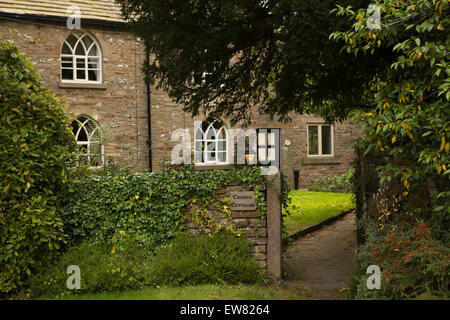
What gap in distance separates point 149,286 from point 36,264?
162 cm

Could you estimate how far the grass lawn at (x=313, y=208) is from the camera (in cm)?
1182

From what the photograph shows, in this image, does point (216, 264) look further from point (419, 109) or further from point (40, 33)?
point (40, 33)

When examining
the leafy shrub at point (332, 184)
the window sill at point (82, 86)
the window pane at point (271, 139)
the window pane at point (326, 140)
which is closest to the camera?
the window sill at point (82, 86)

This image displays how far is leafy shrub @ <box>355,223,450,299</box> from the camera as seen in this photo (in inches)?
205

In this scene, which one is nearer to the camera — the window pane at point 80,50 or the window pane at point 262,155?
the window pane at point 80,50

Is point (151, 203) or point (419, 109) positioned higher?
point (419, 109)

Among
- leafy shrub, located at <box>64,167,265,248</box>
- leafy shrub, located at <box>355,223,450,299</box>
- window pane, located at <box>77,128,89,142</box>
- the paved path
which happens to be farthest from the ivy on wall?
window pane, located at <box>77,128,89,142</box>

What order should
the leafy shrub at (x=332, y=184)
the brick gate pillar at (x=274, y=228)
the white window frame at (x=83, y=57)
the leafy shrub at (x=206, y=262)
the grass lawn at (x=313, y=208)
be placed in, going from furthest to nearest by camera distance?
1. the leafy shrub at (x=332, y=184)
2. the white window frame at (x=83, y=57)
3. the grass lawn at (x=313, y=208)
4. the brick gate pillar at (x=274, y=228)
5. the leafy shrub at (x=206, y=262)

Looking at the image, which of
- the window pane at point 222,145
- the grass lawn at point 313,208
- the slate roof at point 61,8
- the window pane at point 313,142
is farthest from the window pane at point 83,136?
the window pane at point 313,142

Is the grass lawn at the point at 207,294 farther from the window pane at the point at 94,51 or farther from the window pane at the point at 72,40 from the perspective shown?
the window pane at the point at 72,40

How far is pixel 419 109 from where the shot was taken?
5191mm

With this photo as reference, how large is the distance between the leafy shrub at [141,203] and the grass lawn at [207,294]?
0.88m

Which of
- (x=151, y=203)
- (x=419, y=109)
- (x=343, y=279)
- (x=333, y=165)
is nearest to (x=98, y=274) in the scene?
(x=151, y=203)

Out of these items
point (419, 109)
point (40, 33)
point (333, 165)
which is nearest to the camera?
point (419, 109)
